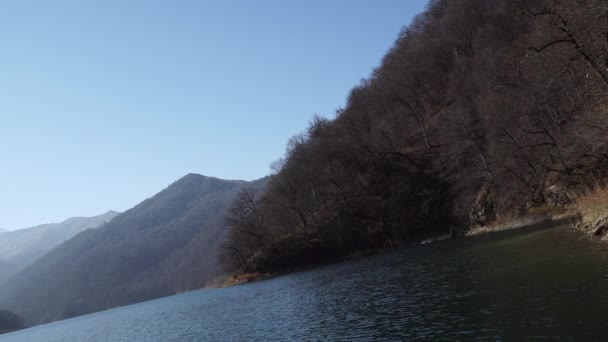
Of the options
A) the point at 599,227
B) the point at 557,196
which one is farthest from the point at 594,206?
the point at 557,196

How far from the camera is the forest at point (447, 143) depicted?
5059 cm

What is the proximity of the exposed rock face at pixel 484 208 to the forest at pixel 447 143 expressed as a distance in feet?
0.70

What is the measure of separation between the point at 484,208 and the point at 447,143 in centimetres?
2495

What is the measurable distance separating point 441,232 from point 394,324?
219 feet

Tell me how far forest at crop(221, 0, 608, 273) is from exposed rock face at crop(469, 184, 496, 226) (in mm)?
213

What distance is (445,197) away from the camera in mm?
92062

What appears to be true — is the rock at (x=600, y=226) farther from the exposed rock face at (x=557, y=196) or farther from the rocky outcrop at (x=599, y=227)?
the exposed rock face at (x=557, y=196)

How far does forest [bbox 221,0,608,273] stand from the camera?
50.6 meters

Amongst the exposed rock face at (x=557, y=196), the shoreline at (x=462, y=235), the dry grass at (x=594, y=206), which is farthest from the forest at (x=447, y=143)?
the dry grass at (x=594, y=206)

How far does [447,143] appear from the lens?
9719 cm

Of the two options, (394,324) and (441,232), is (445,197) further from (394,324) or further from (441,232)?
(394,324)

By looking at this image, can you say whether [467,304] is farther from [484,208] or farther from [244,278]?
[244,278]

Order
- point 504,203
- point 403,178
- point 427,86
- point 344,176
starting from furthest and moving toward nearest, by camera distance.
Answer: point 427,86
point 344,176
point 403,178
point 504,203

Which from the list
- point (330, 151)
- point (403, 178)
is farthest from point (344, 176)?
point (403, 178)
